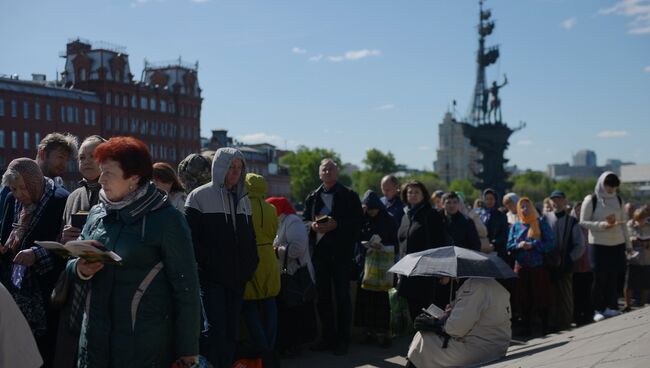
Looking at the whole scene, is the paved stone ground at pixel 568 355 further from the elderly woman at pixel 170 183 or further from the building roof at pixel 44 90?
the building roof at pixel 44 90

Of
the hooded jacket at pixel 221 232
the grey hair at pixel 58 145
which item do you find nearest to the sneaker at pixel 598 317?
the hooded jacket at pixel 221 232

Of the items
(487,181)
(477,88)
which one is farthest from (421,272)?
(477,88)

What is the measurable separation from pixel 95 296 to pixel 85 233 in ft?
1.42

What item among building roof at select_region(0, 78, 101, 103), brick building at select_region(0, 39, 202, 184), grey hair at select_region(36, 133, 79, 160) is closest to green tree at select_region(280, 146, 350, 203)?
brick building at select_region(0, 39, 202, 184)

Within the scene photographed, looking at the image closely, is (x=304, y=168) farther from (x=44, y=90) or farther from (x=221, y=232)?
(x=221, y=232)

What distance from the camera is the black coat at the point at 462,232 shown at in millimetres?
9281

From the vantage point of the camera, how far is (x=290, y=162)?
126m

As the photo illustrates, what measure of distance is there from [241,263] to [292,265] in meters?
1.80

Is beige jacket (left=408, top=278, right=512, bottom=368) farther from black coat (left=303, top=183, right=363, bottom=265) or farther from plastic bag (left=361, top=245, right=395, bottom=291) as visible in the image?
plastic bag (left=361, top=245, right=395, bottom=291)

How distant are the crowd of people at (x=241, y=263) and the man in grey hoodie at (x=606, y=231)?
20 mm

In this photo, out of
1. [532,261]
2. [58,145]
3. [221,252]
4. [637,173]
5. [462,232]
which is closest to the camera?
[221,252]

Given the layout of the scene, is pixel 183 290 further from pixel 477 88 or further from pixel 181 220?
pixel 477 88

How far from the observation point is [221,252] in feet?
18.1

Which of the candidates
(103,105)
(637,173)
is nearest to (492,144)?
(103,105)
